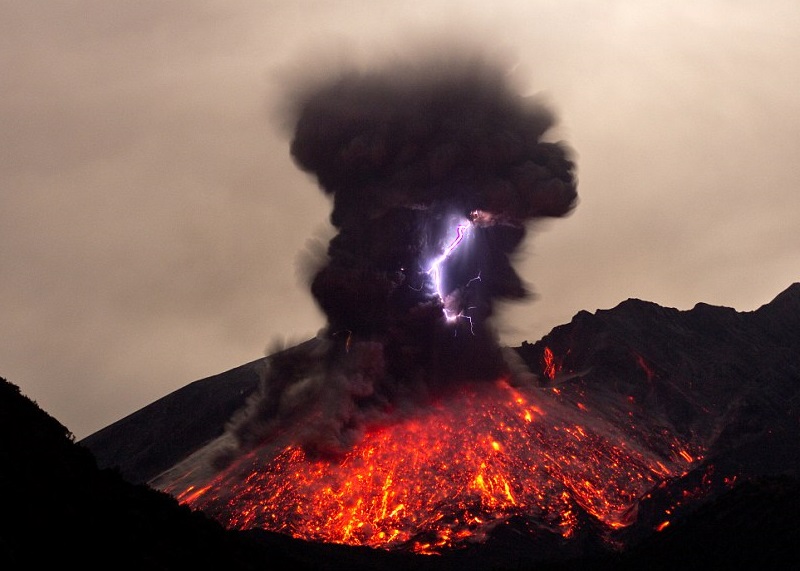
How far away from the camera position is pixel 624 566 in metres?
76.0

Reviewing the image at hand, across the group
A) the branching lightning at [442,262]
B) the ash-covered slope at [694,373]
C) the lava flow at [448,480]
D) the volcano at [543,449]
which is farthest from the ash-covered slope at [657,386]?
the branching lightning at [442,262]

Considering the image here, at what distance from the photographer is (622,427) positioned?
388 ft

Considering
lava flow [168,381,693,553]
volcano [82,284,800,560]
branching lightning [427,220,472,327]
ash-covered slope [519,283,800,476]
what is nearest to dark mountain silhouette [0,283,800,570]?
ash-covered slope [519,283,800,476]

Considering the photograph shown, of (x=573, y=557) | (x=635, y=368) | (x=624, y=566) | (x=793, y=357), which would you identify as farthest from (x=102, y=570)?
(x=793, y=357)

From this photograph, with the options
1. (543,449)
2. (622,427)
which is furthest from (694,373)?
(543,449)

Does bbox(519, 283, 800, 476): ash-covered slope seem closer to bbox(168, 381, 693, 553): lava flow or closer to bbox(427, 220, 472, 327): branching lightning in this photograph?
bbox(168, 381, 693, 553): lava flow

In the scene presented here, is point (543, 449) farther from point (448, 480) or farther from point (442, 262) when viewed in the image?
point (442, 262)

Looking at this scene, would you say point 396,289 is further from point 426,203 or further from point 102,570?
point 102,570

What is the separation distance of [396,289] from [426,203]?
27.1 ft

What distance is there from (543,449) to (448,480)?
12464mm

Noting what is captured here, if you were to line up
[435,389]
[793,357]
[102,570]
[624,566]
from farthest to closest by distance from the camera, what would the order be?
[793,357]
[435,389]
[624,566]
[102,570]

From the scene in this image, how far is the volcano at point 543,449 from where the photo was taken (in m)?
92.8

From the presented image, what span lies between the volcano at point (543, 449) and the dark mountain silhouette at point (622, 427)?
0.33m

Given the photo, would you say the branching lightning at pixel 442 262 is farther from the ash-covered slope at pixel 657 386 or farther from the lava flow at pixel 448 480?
the ash-covered slope at pixel 657 386
